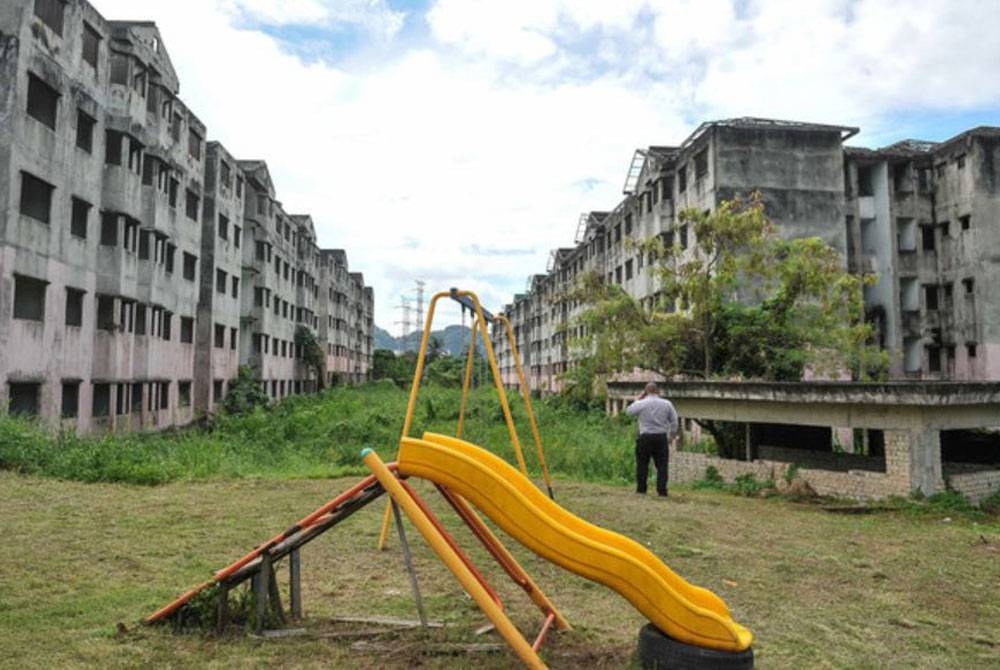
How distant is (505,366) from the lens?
241 feet

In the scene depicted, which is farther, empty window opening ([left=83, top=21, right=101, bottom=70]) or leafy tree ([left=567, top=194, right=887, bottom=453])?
empty window opening ([left=83, top=21, right=101, bottom=70])

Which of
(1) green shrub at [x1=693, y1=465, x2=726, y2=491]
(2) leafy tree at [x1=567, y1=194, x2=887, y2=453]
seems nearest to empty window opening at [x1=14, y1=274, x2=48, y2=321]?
(2) leafy tree at [x1=567, y1=194, x2=887, y2=453]

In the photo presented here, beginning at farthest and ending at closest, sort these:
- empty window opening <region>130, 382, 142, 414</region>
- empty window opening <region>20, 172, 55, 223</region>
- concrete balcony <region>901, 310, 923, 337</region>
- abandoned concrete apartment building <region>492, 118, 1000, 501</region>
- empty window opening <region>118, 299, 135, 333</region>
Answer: concrete balcony <region>901, 310, 923, 337</region>, abandoned concrete apartment building <region>492, 118, 1000, 501</region>, empty window opening <region>130, 382, 142, 414</region>, empty window opening <region>118, 299, 135, 333</region>, empty window opening <region>20, 172, 55, 223</region>

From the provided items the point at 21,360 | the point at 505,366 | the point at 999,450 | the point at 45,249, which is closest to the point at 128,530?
the point at 21,360

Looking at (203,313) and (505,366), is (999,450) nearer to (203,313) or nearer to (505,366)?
(203,313)

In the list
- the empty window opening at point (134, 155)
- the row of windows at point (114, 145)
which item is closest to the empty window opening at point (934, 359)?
the row of windows at point (114, 145)

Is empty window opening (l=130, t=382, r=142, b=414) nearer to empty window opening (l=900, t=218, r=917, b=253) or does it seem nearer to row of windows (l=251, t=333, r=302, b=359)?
row of windows (l=251, t=333, r=302, b=359)

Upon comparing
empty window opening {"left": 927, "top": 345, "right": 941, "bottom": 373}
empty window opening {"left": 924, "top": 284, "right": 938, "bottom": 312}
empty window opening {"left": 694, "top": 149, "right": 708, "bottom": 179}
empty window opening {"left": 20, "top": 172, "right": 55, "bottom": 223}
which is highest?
empty window opening {"left": 694, "top": 149, "right": 708, "bottom": 179}

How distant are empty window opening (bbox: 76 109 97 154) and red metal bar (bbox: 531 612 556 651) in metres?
19.9

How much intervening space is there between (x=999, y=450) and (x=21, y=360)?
22957 mm

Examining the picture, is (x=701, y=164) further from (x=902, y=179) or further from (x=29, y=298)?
(x=29, y=298)

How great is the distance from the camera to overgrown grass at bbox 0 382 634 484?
13016 millimetres

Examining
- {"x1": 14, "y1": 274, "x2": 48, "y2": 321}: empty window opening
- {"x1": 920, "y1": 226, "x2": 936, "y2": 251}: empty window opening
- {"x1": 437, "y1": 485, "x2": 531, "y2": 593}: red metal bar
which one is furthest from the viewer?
{"x1": 920, "y1": 226, "x2": 936, "y2": 251}: empty window opening

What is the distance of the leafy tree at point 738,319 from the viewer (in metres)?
18.8
